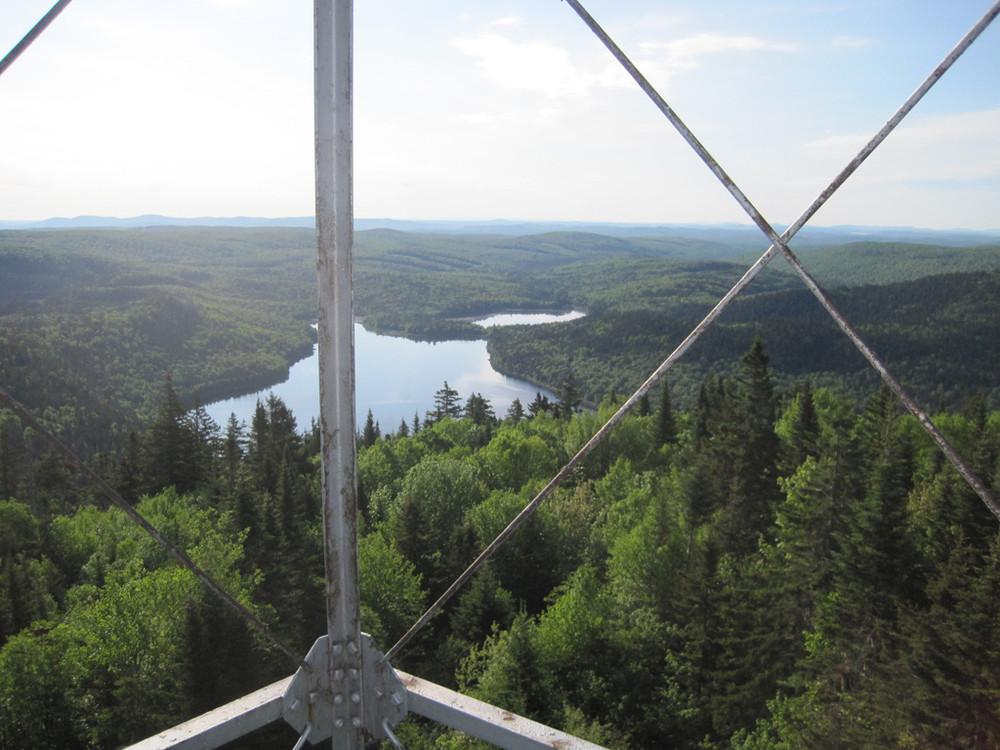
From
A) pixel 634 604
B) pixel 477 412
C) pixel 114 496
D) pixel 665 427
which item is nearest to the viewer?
pixel 114 496

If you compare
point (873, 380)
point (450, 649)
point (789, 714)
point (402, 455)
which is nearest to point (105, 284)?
point (402, 455)

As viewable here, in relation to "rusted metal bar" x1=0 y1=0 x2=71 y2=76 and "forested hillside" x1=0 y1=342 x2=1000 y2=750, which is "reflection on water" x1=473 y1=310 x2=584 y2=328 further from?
A: "rusted metal bar" x1=0 y1=0 x2=71 y2=76

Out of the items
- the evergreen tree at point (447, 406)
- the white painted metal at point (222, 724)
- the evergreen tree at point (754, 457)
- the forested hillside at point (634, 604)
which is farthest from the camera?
the evergreen tree at point (447, 406)

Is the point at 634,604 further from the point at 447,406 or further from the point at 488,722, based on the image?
the point at 447,406

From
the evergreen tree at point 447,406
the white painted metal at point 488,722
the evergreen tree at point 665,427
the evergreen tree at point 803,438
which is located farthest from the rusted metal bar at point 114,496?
the evergreen tree at point 447,406

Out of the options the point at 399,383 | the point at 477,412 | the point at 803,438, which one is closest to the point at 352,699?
the point at 803,438

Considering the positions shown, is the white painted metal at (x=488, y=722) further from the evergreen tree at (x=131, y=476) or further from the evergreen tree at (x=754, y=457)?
the evergreen tree at (x=131, y=476)
